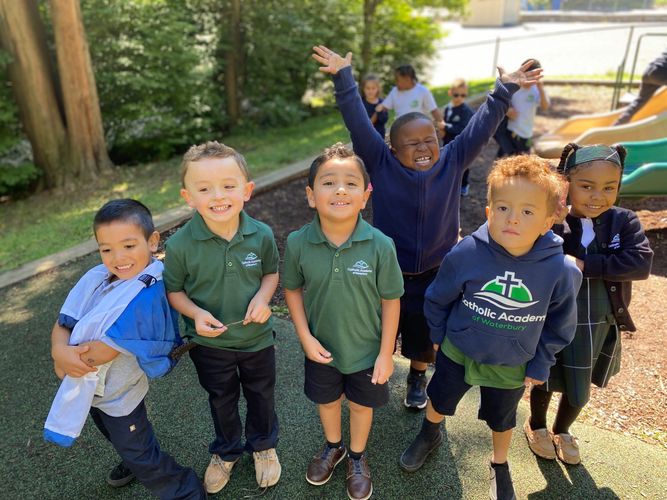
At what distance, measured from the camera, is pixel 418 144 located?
8.10 ft

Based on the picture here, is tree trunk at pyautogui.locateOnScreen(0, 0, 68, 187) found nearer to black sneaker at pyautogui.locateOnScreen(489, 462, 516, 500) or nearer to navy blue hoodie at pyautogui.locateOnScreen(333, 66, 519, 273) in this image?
navy blue hoodie at pyautogui.locateOnScreen(333, 66, 519, 273)

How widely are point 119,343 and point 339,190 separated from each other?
40.8 inches

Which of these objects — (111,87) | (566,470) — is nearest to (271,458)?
(566,470)

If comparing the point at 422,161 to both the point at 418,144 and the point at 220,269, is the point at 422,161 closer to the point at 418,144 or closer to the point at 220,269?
the point at 418,144

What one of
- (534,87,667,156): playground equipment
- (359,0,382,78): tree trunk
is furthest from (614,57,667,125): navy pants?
(359,0,382,78): tree trunk

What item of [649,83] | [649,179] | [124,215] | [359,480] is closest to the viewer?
[124,215]

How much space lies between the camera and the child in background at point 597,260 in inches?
83.0

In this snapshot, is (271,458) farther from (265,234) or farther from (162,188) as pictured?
(162,188)

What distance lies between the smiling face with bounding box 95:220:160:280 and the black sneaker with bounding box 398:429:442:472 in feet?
5.07

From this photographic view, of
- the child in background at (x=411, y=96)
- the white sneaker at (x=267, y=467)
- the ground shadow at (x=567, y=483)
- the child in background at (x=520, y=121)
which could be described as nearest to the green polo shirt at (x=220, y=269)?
the white sneaker at (x=267, y=467)

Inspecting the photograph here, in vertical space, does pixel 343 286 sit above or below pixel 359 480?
above

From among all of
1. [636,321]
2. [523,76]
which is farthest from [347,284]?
[636,321]

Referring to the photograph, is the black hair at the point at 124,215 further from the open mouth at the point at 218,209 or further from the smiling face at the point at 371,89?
the smiling face at the point at 371,89

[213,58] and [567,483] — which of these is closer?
[567,483]
